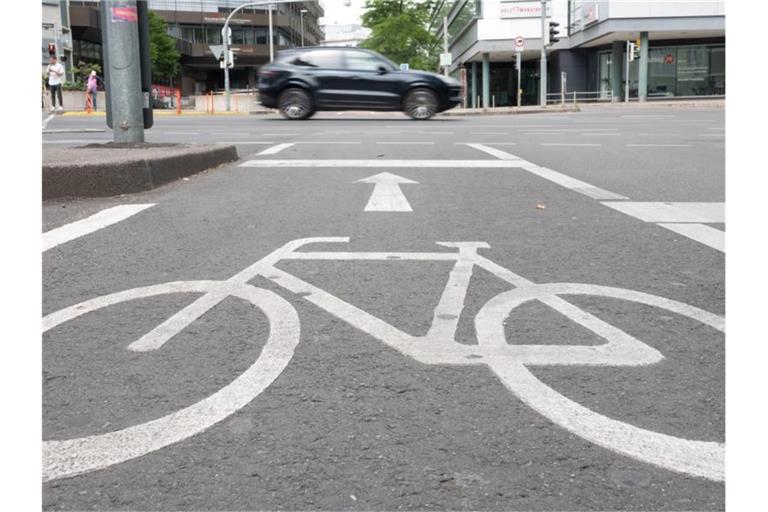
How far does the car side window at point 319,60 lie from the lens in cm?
2094

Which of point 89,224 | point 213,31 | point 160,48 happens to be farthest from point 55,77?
point 213,31

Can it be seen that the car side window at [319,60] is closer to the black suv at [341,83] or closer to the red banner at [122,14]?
the black suv at [341,83]

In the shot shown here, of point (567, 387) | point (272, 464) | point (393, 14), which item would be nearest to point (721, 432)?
point (567, 387)

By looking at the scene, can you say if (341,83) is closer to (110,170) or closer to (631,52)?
(110,170)

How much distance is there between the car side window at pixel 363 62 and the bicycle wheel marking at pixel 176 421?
18.3 m

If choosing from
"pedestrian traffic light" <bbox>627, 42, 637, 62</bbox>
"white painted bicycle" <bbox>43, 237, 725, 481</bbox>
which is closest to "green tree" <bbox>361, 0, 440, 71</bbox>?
"pedestrian traffic light" <bbox>627, 42, 637, 62</bbox>

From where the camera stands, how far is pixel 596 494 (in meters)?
1.95

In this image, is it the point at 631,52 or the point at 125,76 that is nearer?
the point at 125,76

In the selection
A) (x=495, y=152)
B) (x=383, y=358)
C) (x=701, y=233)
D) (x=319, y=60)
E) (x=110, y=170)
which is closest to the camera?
(x=383, y=358)

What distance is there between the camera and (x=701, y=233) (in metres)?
5.31

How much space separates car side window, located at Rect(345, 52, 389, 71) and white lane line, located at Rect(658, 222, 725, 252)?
16163 mm

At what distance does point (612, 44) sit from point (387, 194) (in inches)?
1696

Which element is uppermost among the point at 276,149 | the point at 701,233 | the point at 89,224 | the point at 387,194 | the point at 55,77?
the point at 55,77

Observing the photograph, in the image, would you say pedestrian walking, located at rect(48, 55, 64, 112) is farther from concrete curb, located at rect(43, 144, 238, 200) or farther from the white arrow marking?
the white arrow marking
